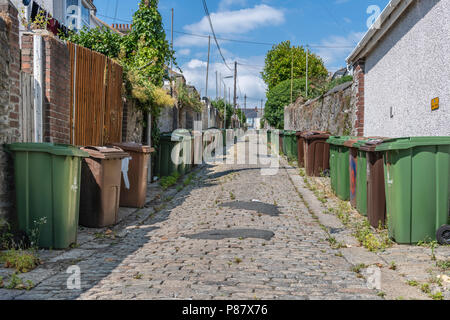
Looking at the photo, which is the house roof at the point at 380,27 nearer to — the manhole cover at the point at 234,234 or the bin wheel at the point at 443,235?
the bin wheel at the point at 443,235

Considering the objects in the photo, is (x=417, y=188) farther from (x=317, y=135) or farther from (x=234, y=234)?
(x=317, y=135)

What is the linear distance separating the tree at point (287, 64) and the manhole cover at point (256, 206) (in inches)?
1554

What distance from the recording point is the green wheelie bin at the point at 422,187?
16.8 ft

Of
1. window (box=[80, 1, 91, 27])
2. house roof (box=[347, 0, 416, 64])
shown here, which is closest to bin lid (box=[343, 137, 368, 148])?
house roof (box=[347, 0, 416, 64])

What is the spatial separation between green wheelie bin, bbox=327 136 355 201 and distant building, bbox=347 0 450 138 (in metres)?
1.01

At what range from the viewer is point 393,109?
838 centimetres

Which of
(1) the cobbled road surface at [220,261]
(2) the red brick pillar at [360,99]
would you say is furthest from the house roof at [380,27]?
(1) the cobbled road surface at [220,261]

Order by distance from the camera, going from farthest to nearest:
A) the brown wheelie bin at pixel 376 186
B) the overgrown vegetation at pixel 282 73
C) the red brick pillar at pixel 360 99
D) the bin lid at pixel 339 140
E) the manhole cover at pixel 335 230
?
the overgrown vegetation at pixel 282 73 < the red brick pillar at pixel 360 99 < the bin lid at pixel 339 140 < the manhole cover at pixel 335 230 < the brown wheelie bin at pixel 376 186

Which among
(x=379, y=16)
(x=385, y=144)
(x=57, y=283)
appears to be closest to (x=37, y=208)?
(x=57, y=283)

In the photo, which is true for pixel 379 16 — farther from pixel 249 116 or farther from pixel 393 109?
pixel 249 116

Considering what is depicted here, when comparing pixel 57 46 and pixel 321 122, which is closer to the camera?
pixel 57 46

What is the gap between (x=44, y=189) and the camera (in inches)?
204

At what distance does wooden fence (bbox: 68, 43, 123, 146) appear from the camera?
7422 mm
